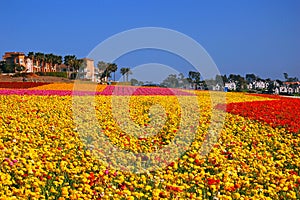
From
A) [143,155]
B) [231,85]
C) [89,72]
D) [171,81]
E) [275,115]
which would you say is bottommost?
[143,155]

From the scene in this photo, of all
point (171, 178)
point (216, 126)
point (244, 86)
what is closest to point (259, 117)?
point (216, 126)

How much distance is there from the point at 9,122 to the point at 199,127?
360cm

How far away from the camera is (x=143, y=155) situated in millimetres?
5852

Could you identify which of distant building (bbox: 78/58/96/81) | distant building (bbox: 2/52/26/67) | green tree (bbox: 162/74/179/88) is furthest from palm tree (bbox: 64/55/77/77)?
green tree (bbox: 162/74/179/88)

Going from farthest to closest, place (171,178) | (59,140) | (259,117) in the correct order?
(259,117), (59,140), (171,178)

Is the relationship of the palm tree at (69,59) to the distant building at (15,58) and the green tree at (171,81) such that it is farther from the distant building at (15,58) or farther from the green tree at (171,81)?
the green tree at (171,81)

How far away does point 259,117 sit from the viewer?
31.6ft

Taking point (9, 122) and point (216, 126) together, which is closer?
point (9, 122)

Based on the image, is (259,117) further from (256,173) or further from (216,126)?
(256,173)

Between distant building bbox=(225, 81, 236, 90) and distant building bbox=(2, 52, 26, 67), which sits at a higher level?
distant building bbox=(2, 52, 26, 67)

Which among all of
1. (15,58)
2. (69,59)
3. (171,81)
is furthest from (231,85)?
(171,81)

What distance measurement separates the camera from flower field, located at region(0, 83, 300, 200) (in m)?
4.29

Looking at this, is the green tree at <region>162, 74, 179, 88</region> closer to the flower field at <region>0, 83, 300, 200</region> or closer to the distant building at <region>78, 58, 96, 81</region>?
the flower field at <region>0, 83, 300, 200</region>

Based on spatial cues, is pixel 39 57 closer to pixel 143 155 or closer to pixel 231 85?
pixel 231 85
